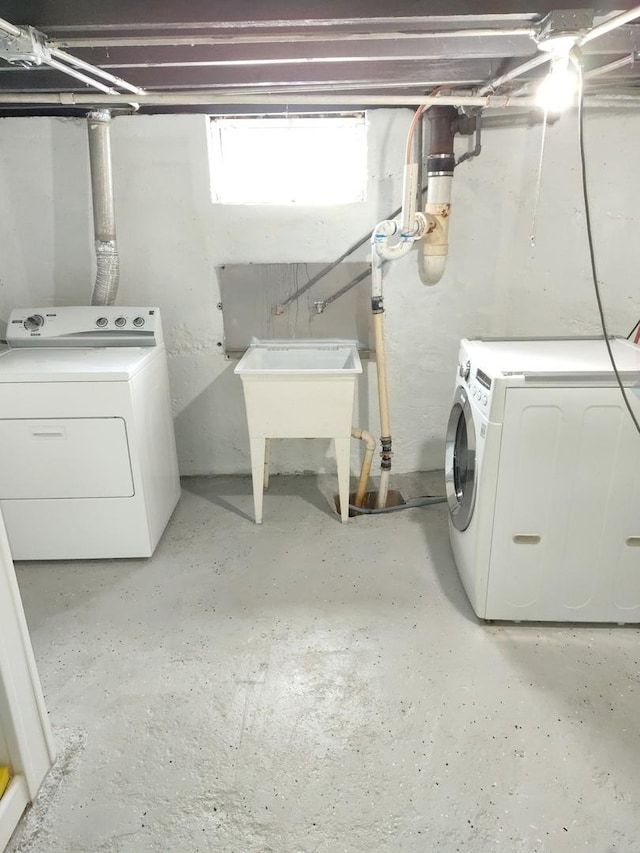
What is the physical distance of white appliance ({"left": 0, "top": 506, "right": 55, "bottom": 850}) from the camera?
50.6 inches

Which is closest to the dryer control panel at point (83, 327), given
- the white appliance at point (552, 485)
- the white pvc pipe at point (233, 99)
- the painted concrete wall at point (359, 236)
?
the painted concrete wall at point (359, 236)

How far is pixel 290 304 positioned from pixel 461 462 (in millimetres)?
1215

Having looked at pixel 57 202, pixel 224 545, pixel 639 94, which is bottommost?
pixel 224 545

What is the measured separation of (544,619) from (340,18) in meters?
1.99

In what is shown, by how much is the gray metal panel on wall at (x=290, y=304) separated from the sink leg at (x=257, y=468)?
0.64 m

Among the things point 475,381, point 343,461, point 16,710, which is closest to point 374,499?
point 343,461

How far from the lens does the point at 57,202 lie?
2697 mm

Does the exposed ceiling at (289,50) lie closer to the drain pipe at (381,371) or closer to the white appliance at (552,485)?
the drain pipe at (381,371)

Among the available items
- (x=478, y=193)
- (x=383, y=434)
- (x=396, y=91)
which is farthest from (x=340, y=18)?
(x=383, y=434)

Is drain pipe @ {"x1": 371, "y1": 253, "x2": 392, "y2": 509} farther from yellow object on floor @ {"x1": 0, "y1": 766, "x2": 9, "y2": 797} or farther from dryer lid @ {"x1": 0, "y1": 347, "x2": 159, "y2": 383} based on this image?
yellow object on floor @ {"x1": 0, "y1": 766, "x2": 9, "y2": 797}

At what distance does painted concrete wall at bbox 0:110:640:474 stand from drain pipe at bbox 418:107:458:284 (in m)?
0.11

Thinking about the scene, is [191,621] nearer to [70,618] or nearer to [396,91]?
[70,618]

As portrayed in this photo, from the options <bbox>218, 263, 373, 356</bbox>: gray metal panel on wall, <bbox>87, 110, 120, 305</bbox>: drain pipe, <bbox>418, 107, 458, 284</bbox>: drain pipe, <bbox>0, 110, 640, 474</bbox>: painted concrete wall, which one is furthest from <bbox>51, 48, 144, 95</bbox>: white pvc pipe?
<bbox>418, 107, 458, 284</bbox>: drain pipe

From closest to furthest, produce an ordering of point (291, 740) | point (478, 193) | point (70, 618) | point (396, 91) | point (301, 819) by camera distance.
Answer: point (301, 819), point (291, 740), point (70, 618), point (396, 91), point (478, 193)
